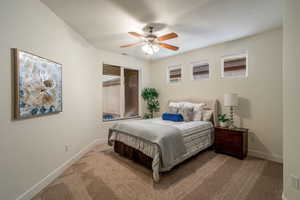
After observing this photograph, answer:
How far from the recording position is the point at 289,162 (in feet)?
5.07

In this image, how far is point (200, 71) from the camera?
4.10 meters

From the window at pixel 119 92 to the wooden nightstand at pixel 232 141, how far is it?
286 centimetres

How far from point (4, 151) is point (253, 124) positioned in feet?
13.9

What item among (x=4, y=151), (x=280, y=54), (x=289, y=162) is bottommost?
(x=289, y=162)

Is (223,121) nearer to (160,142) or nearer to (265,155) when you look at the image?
(265,155)

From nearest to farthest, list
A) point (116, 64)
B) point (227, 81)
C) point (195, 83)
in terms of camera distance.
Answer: point (227, 81)
point (195, 83)
point (116, 64)

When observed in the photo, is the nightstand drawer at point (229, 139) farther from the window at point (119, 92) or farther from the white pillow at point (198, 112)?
the window at point (119, 92)

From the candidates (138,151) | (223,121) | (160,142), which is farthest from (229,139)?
(138,151)

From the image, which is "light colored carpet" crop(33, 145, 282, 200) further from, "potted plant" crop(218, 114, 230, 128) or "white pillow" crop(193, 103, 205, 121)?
"white pillow" crop(193, 103, 205, 121)

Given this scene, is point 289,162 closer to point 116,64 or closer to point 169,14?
point 169,14

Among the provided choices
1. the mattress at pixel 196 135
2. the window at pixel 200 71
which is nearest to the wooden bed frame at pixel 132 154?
the mattress at pixel 196 135

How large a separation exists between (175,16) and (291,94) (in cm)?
196

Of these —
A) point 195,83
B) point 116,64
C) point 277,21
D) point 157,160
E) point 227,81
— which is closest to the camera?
point 157,160

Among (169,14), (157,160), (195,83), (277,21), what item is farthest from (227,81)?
(157,160)
